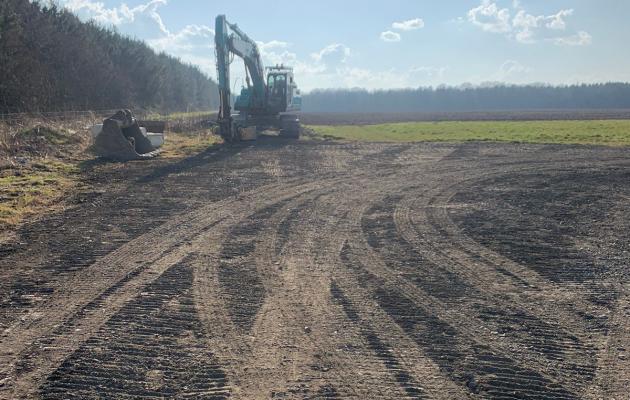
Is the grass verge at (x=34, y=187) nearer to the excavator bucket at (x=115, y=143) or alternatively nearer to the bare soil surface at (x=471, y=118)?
the excavator bucket at (x=115, y=143)

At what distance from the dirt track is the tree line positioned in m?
124

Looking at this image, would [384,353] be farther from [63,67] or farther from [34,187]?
[63,67]

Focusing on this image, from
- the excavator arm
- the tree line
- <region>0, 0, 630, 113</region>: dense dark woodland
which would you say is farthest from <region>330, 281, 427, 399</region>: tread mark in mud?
the tree line

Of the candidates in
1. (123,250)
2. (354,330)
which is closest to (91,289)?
(123,250)

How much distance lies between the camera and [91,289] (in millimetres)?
6582

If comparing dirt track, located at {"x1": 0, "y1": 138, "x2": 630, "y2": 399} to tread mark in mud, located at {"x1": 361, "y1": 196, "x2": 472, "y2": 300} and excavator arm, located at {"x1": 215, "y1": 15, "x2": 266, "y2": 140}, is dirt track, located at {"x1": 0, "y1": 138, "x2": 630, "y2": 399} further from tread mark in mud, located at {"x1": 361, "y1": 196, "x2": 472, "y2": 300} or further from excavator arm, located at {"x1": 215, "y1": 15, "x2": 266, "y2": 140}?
excavator arm, located at {"x1": 215, "y1": 15, "x2": 266, "y2": 140}

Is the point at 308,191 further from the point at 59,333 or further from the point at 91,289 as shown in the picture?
the point at 59,333

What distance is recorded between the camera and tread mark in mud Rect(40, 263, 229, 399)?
14.2 ft

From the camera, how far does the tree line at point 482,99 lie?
13412 centimetres

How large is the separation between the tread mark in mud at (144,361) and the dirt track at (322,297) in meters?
0.02

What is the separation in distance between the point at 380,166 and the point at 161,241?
36.2 ft

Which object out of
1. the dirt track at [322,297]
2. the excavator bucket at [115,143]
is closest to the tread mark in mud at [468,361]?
the dirt track at [322,297]

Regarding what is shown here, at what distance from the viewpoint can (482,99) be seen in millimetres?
147125

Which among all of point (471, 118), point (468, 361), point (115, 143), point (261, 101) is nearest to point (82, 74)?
point (261, 101)
